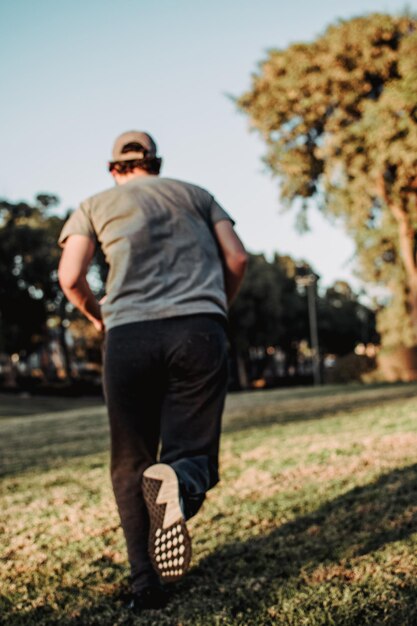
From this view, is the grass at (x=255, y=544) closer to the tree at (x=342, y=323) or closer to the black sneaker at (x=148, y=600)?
the black sneaker at (x=148, y=600)

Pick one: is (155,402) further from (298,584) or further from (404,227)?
(404,227)

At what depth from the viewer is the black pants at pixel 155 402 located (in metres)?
2.67

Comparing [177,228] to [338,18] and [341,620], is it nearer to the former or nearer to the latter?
[341,620]

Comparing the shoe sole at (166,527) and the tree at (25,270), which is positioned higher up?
the tree at (25,270)

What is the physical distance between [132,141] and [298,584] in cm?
215

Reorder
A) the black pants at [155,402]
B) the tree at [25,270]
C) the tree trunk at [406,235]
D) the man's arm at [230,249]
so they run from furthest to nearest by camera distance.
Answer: the tree at [25,270] < the tree trunk at [406,235] < the man's arm at [230,249] < the black pants at [155,402]

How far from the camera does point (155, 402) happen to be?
2754 millimetres

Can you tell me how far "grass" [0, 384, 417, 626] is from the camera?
8.38 ft

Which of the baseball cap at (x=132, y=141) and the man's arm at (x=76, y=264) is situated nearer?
the man's arm at (x=76, y=264)

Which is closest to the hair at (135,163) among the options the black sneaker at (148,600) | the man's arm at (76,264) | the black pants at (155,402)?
the man's arm at (76,264)

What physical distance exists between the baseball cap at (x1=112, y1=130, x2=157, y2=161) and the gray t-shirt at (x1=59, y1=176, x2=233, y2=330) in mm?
138

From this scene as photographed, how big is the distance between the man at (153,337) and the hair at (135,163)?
141mm

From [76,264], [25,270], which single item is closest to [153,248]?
[76,264]

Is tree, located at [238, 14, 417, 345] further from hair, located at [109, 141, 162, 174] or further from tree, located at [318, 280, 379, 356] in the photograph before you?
tree, located at [318, 280, 379, 356]
